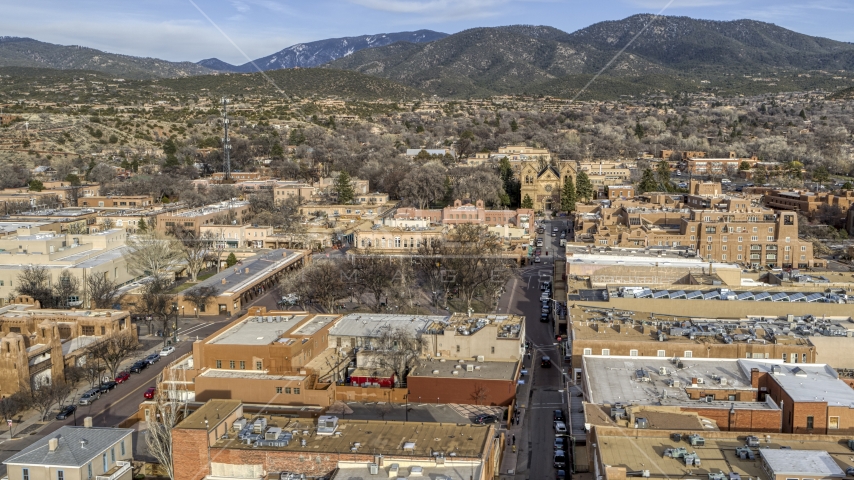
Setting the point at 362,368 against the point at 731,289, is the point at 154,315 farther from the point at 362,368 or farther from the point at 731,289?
the point at 731,289

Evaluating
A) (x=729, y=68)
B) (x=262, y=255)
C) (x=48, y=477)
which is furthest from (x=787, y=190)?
(x=729, y=68)

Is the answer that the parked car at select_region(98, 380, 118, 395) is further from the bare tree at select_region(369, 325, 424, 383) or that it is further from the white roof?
the white roof

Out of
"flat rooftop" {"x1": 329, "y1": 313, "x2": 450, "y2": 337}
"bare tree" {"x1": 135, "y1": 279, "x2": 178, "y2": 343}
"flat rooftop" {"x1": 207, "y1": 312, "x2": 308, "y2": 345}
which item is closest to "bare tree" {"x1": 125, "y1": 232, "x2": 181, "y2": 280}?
"bare tree" {"x1": 135, "y1": 279, "x2": 178, "y2": 343}

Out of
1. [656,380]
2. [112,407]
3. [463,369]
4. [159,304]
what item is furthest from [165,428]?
[159,304]

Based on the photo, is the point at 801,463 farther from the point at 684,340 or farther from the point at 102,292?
the point at 102,292

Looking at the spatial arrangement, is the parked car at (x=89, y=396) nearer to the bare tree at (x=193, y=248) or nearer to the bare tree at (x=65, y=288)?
the bare tree at (x=65, y=288)

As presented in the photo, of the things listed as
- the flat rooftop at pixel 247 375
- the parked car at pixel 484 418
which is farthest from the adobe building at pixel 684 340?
the flat rooftop at pixel 247 375
